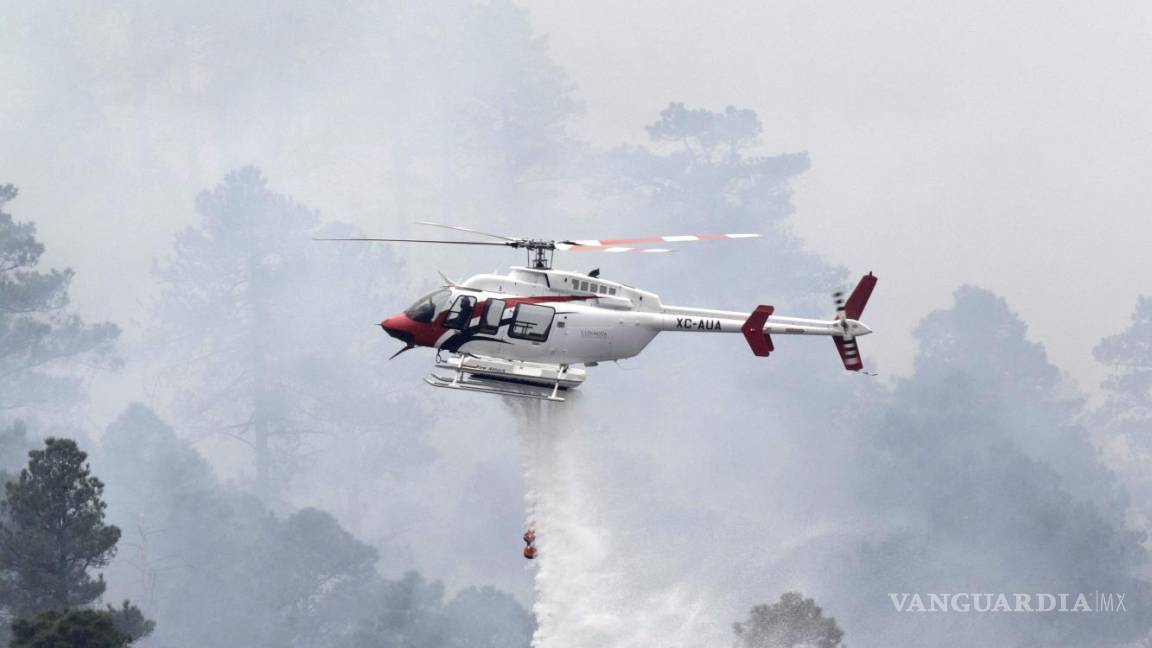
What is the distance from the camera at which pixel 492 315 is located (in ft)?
144

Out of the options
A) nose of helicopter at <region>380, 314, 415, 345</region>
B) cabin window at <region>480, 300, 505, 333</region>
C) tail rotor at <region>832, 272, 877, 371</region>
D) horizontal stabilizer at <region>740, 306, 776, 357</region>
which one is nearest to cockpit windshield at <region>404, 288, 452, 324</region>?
nose of helicopter at <region>380, 314, 415, 345</region>

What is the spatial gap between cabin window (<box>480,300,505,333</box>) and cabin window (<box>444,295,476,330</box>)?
293 mm

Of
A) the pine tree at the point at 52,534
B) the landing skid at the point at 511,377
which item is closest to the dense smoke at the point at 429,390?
the landing skid at the point at 511,377

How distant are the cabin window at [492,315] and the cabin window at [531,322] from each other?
12.5 inches

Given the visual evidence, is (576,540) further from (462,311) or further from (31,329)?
(31,329)

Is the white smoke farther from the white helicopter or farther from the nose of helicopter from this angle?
the nose of helicopter

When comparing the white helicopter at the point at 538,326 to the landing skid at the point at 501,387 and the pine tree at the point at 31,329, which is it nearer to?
the landing skid at the point at 501,387

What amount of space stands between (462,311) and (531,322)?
1581mm

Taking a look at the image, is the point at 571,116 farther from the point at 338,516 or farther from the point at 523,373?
the point at 523,373

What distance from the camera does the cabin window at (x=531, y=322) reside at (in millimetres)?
43844

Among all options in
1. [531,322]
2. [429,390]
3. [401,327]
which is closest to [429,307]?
[401,327]

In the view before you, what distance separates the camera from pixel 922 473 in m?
98.2

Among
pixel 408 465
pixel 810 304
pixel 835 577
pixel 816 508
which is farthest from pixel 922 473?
pixel 408 465

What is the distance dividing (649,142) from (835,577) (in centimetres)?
6376
